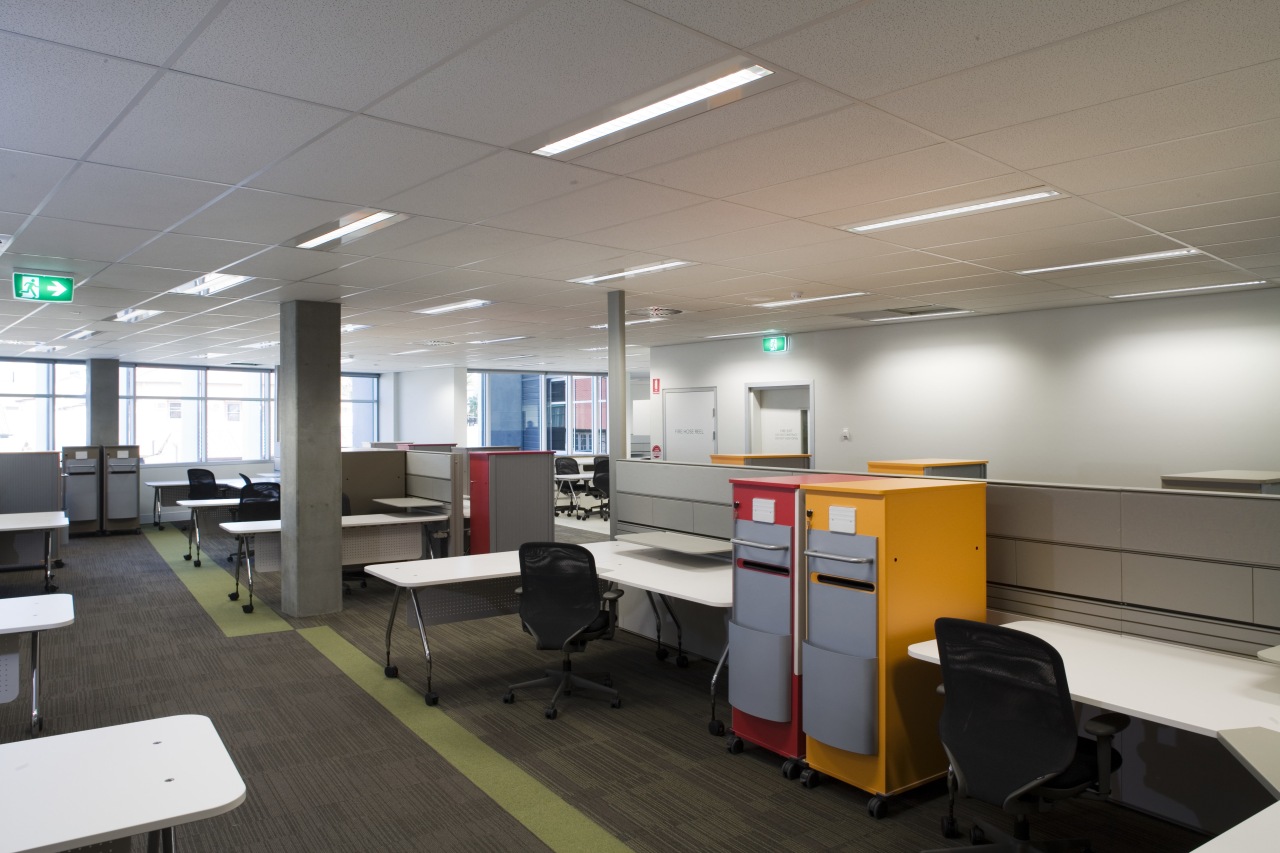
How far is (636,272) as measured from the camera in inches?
228

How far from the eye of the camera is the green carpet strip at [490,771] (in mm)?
3070

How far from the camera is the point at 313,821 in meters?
3.22

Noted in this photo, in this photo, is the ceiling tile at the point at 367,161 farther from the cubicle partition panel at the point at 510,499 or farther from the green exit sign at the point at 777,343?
the green exit sign at the point at 777,343

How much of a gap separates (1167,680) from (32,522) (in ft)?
27.1

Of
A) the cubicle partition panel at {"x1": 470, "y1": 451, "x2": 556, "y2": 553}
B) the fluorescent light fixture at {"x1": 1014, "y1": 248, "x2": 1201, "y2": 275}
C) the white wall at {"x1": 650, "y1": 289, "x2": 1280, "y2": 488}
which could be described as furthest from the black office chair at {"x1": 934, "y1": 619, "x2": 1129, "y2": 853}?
the white wall at {"x1": 650, "y1": 289, "x2": 1280, "y2": 488}

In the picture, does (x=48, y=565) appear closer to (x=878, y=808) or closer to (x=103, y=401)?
(x=103, y=401)

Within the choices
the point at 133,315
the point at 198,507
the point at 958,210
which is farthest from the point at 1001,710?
the point at 198,507

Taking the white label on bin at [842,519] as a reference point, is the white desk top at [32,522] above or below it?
below

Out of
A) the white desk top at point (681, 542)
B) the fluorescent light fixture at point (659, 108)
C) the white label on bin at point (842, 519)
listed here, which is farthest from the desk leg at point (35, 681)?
the white label on bin at point (842, 519)

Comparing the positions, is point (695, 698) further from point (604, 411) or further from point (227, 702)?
point (604, 411)

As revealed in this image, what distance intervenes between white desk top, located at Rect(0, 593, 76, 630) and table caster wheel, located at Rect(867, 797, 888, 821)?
11.2 feet

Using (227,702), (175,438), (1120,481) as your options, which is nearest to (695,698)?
(227,702)

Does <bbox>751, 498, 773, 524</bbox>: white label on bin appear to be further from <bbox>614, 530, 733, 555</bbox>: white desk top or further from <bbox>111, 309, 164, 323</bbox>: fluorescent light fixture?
<bbox>111, 309, 164, 323</bbox>: fluorescent light fixture

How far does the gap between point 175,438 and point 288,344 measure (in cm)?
940
